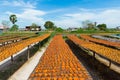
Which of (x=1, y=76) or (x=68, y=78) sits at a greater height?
(x=68, y=78)

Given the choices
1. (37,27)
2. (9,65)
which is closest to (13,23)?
(37,27)

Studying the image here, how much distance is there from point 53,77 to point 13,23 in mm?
94809

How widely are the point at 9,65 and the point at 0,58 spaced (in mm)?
4674

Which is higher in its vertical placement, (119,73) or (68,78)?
(68,78)

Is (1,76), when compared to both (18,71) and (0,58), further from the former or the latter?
A: (0,58)

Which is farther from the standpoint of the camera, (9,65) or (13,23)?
(13,23)

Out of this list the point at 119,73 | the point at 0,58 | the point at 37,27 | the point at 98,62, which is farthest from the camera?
the point at 37,27

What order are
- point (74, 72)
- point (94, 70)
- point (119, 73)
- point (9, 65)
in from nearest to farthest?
point (74, 72), point (119, 73), point (94, 70), point (9, 65)

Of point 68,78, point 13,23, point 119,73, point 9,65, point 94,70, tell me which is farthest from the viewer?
point 13,23

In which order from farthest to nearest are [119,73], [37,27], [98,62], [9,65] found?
[37,27]
[98,62]
[9,65]
[119,73]

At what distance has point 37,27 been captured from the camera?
10969cm

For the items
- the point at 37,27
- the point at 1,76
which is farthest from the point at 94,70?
the point at 37,27

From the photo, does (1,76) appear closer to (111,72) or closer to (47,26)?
(111,72)

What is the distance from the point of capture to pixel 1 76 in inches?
344
